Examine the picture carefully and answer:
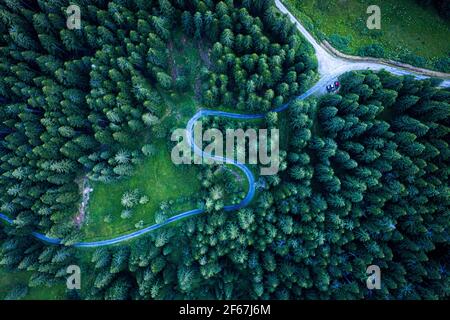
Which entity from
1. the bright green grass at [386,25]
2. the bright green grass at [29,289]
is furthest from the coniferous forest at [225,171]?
the bright green grass at [386,25]

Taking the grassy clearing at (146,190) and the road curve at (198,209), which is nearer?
the road curve at (198,209)

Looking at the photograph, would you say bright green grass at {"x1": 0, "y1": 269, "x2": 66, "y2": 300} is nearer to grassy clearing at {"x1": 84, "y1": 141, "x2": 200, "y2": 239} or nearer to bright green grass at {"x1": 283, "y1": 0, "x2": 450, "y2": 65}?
grassy clearing at {"x1": 84, "y1": 141, "x2": 200, "y2": 239}

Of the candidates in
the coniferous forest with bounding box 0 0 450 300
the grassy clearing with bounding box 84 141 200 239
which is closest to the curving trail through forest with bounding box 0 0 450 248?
the grassy clearing with bounding box 84 141 200 239

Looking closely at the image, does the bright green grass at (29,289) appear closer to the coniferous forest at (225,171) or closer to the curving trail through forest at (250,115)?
the coniferous forest at (225,171)

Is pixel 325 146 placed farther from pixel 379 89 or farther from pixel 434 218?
pixel 434 218

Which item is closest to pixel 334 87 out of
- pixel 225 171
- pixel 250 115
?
pixel 250 115

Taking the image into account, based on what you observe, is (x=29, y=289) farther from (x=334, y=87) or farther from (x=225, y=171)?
(x=334, y=87)

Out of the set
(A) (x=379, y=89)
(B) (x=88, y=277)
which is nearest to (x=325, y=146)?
(A) (x=379, y=89)
